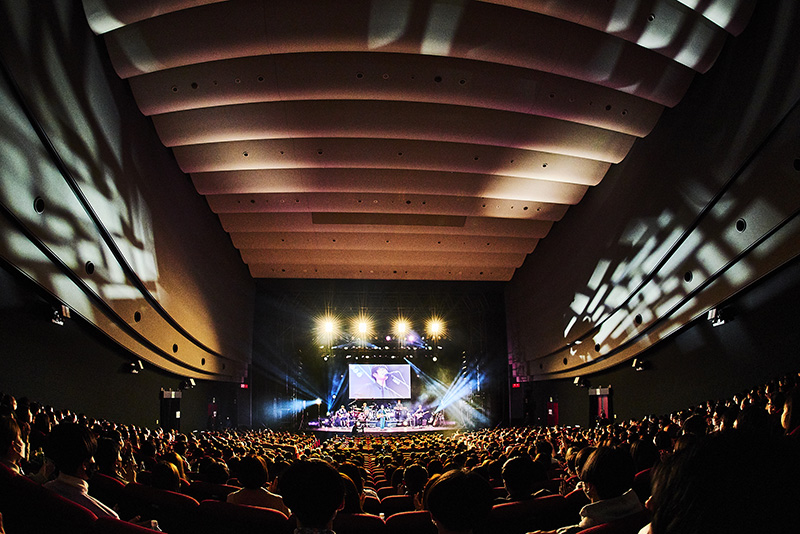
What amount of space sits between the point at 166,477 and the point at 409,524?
2.14m

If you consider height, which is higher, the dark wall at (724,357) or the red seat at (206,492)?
the dark wall at (724,357)

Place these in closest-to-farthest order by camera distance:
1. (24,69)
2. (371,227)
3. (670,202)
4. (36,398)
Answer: (24,69) < (36,398) < (670,202) < (371,227)

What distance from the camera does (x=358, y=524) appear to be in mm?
3217

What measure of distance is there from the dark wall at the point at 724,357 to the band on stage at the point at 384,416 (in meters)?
11.8

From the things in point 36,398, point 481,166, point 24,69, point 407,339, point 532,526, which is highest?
point 481,166

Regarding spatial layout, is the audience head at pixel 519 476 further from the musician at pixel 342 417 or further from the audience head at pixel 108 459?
the musician at pixel 342 417

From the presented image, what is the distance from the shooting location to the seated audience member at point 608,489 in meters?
2.64

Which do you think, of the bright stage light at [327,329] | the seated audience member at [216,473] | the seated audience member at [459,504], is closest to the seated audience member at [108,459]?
the seated audience member at [216,473]

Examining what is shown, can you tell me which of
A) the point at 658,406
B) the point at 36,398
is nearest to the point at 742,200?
the point at 658,406

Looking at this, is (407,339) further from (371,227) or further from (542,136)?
(542,136)

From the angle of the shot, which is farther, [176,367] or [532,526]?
[176,367]

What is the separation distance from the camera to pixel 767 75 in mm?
9664

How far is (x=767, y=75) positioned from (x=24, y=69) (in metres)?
12.3

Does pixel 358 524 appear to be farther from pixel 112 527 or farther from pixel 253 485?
pixel 112 527
